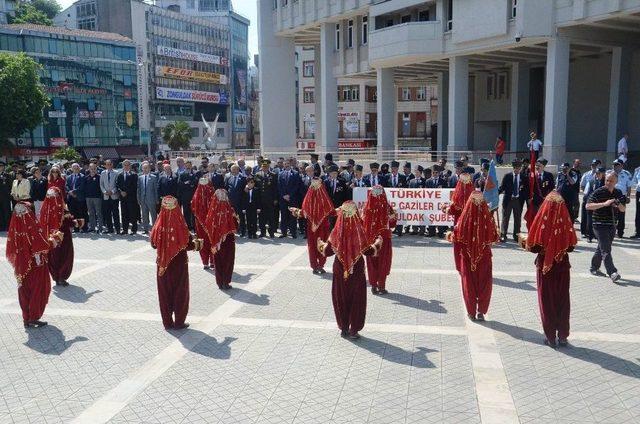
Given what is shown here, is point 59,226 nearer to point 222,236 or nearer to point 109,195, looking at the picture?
point 222,236

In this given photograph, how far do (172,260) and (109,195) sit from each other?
9154 mm

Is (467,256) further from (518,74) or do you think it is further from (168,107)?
(168,107)

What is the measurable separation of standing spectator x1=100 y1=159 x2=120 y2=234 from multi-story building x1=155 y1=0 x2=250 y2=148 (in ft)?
230

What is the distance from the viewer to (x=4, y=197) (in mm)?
17953

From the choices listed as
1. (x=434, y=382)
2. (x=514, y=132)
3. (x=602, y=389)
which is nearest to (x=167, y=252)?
(x=434, y=382)

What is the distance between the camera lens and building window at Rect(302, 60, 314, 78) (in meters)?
68.1

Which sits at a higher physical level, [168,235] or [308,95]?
[308,95]

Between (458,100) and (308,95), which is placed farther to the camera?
(308,95)

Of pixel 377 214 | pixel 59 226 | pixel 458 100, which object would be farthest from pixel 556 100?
pixel 59 226

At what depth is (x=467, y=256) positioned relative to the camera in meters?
8.42

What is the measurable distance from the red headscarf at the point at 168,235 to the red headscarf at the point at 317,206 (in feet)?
12.4

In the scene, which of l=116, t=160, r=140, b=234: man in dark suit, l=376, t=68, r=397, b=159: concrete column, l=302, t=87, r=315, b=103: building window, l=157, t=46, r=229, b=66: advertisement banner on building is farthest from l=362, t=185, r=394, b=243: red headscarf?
l=157, t=46, r=229, b=66: advertisement banner on building

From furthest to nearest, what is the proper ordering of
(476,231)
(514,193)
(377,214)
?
(514,193) → (377,214) → (476,231)

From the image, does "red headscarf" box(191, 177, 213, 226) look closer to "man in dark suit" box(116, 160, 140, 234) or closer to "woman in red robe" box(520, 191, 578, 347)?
"man in dark suit" box(116, 160, 140, 234)
